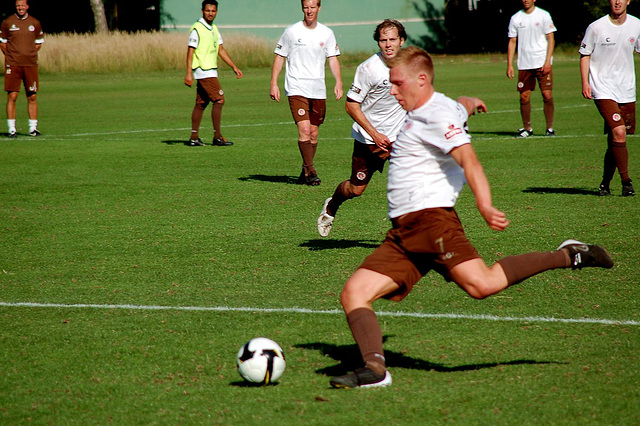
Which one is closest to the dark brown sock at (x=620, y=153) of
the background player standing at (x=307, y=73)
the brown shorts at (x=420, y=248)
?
the background player standing at (x=307, y=73)

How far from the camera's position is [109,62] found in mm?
39094

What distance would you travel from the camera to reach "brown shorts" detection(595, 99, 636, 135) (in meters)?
9.96

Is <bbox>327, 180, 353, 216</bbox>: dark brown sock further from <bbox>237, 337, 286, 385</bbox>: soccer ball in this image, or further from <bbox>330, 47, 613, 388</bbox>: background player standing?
<bbox>237, 337, 286, 385</bbox>: soccer ball

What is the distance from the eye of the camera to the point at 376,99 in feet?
25.8

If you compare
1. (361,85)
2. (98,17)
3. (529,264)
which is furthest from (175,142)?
(98,17)

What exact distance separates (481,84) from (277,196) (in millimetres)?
19222

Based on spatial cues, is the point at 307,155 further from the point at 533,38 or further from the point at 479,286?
the point at 479,286

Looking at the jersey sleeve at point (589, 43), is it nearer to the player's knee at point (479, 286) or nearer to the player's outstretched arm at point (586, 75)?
the player's outstretched arm at point (586, 75)

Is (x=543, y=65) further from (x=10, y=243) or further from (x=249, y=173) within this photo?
(x=10, y=243)

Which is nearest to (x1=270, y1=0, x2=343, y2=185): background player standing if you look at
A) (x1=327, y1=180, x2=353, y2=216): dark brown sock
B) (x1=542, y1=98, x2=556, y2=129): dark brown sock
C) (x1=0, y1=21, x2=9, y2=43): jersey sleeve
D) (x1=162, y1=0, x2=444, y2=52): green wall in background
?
(x1=327, y1=180, x2=353, y2=216): dark brown sock

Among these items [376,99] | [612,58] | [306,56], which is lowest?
[376,99]

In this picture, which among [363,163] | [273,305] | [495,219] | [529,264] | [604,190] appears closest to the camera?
[495,219]

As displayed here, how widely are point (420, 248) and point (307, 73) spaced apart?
7665 mm

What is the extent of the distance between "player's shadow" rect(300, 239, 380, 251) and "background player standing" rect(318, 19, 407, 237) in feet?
0.43
